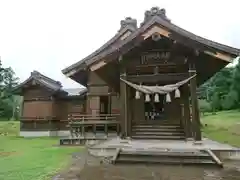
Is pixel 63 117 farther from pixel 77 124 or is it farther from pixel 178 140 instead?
pixel 178 140

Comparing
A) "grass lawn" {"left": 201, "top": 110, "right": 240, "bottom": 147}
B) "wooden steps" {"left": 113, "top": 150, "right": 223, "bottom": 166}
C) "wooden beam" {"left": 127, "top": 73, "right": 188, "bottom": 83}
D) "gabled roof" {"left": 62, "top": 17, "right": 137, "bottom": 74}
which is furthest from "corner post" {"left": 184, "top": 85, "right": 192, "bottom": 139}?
"gabled roof" {"left": 62, "top": 17, "right": 137, "bottom": 74}

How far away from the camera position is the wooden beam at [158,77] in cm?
1058

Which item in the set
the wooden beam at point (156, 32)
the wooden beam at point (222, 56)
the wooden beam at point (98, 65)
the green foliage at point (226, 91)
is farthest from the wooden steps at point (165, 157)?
the green foliage at point (226, 91)

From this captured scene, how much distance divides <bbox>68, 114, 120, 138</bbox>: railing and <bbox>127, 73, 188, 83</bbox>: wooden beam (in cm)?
489

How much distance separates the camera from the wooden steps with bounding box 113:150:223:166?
7746 millimetres

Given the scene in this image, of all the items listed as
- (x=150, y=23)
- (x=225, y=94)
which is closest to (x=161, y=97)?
(x=150, y=23)

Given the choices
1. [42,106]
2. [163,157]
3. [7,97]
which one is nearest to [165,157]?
[163,157]

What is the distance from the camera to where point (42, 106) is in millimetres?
22469

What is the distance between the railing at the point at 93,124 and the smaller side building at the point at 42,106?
18.2 feet

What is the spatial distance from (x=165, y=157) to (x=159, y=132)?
3.64 meters

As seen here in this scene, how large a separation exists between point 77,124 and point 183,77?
751cm

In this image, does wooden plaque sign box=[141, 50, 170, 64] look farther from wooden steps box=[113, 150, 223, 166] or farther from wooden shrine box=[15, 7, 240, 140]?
wooden steps box=[113, 150, 223, 166]

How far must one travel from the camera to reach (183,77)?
34.6ft

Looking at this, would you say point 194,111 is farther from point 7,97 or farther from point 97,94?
point 7,97
